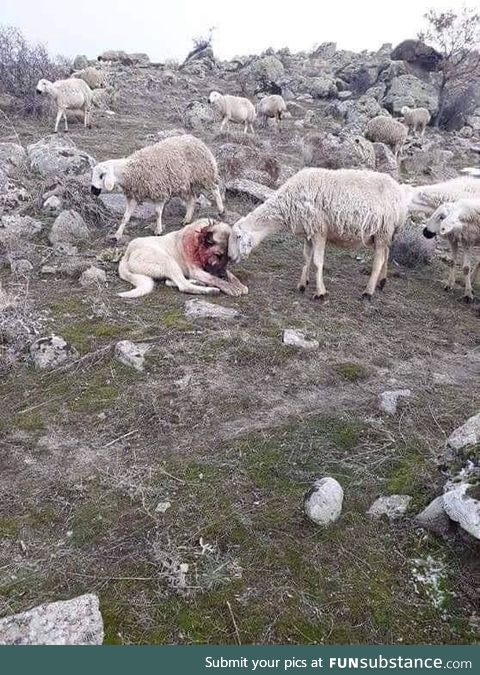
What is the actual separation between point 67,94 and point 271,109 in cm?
773

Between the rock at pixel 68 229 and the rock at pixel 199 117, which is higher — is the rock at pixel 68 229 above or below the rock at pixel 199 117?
below

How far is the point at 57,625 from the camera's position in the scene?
2871 millimetres

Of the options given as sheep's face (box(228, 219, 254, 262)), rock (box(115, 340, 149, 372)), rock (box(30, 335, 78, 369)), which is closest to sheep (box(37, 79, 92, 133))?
sheep's face (box(228, 219, 254, 262))

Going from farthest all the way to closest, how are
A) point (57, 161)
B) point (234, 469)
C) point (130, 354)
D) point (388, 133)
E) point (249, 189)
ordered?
1. point (388, 133)
2. point (249, 189)
3. point (57, 161)
4. point (130, 354)
5. point (234, 469)

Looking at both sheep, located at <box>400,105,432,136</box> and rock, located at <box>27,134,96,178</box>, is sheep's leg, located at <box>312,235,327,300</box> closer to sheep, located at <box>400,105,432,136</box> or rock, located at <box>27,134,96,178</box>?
rock, located at <box>27,134,96,178</box>

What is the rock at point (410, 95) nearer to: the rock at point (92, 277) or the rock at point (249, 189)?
the rock at point (249, 189)

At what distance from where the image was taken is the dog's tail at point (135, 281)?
7.00 m

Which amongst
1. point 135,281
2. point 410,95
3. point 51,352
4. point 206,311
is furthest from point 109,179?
point 410,95

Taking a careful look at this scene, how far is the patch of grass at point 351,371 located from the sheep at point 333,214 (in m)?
1.92

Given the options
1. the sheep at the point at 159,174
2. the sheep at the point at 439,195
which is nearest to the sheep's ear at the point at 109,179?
the sheep at the point at 159,174

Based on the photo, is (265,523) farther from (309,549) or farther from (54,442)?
(54,442)

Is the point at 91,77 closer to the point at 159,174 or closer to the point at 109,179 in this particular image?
the point at 159,174

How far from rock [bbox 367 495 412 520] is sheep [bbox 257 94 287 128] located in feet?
61.9

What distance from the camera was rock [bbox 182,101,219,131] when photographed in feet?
60.5
